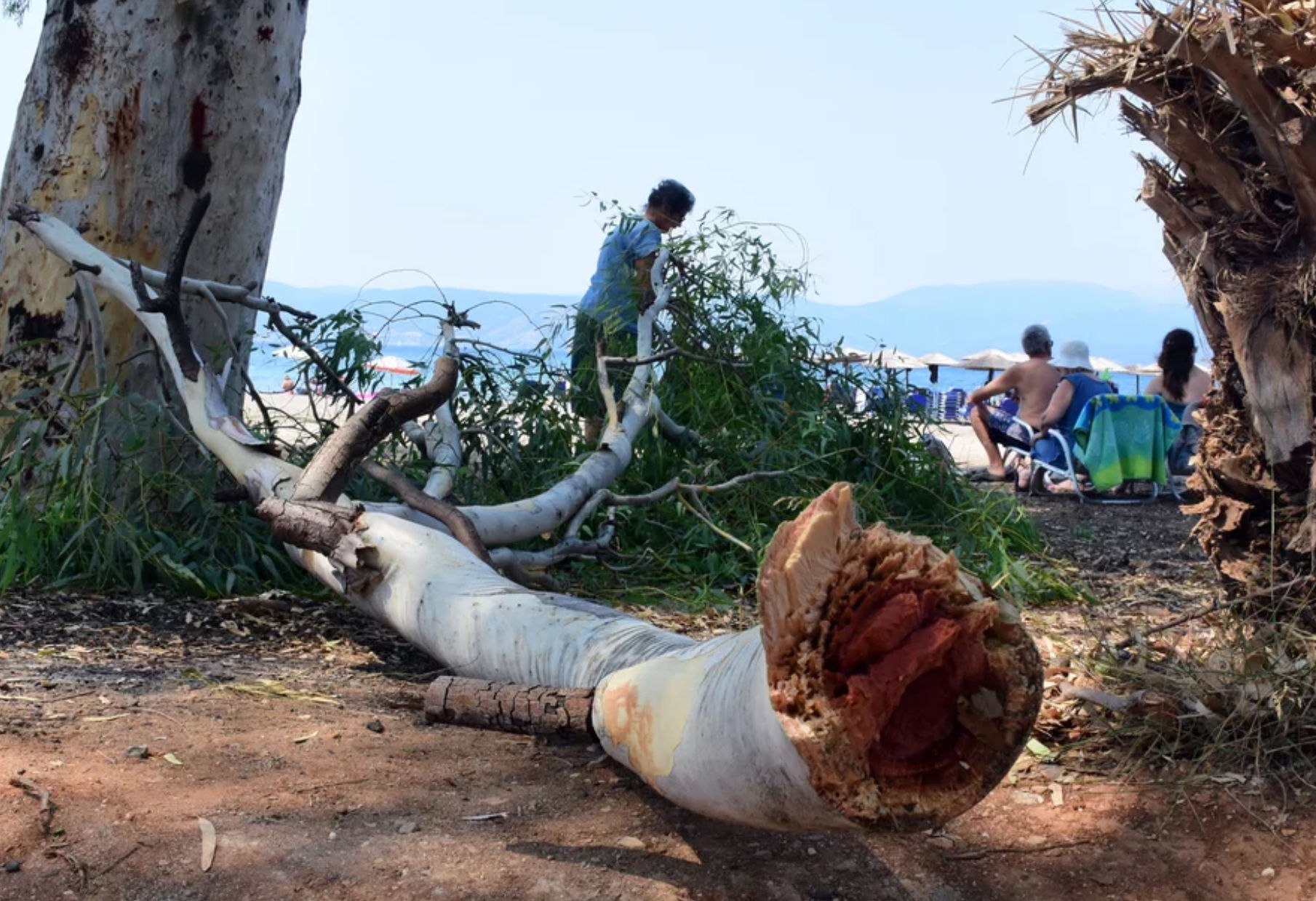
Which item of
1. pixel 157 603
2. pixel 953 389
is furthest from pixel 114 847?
pixel 953 389

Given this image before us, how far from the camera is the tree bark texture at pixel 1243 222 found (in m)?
2.87

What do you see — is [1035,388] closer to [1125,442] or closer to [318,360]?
[1125,442]

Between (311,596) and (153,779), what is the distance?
1884mm

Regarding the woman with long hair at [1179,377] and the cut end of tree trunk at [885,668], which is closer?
the cut end of tree trunk at [885,668]

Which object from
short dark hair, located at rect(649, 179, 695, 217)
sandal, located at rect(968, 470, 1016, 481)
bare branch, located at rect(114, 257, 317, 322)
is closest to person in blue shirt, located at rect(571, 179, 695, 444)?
short dark hair, located at rect(649, 179, 695, 217)

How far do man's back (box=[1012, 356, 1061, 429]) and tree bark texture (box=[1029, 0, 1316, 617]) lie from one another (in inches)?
233

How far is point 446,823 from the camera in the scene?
235cm

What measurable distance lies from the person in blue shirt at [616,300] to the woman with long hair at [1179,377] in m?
4.56

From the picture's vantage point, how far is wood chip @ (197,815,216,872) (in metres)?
2.12

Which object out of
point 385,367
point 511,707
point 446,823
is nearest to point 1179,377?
point 385,367

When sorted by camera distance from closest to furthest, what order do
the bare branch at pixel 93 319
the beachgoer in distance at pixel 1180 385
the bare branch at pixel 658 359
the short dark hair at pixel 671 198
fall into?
1. the bare branch at pixel 93 319
2. the bare branch at pixel 658 359
3. the short dark hair at pixel 671 198
4. the beachgoer in distance at pixel 1180 385

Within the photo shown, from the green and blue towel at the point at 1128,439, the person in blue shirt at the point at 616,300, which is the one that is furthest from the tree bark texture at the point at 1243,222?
the green and blue towel at the point at 1128,439

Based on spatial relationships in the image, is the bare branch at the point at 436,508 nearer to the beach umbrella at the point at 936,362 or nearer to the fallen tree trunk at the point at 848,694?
the fallen tree trunk at the point at 848,694

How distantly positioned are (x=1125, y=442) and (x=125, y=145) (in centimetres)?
647
